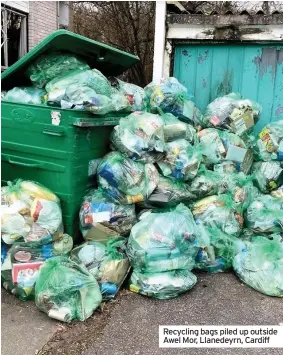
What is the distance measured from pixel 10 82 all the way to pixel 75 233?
5.19 ft

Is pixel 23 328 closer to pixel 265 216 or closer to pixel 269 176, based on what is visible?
pixel 265 216

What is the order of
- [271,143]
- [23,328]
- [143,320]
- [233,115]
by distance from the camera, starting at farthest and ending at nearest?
[233,115], [271,143], [143,320], [23,328]

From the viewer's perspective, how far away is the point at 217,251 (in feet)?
11.3

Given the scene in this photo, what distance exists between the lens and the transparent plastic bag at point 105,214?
10.6ft

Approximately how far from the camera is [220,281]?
3.32 metres

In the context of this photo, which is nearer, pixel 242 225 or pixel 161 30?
pixel 242 225

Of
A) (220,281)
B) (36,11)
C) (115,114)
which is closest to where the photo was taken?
(220,281)

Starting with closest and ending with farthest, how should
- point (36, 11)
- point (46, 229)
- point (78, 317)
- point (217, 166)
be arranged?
1. point (78, 317)
2. point (46, 229)
3. point (217, 166)
4. point (36, 11)

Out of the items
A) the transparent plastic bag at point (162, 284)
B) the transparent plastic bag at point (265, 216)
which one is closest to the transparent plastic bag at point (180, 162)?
the transparent plastic bag at point (265, 216)

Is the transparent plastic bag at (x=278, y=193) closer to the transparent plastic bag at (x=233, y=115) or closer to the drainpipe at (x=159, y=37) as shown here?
the transparent plastic bag at (x=233, y=115)

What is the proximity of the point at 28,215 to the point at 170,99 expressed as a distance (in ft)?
6.40

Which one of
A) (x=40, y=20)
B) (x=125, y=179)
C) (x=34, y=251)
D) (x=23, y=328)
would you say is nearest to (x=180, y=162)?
(x=125, y=179)

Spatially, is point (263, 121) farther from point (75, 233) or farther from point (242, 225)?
point (75, 233)

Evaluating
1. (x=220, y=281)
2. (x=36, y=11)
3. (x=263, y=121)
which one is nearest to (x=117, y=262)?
(x=220, y=281)
